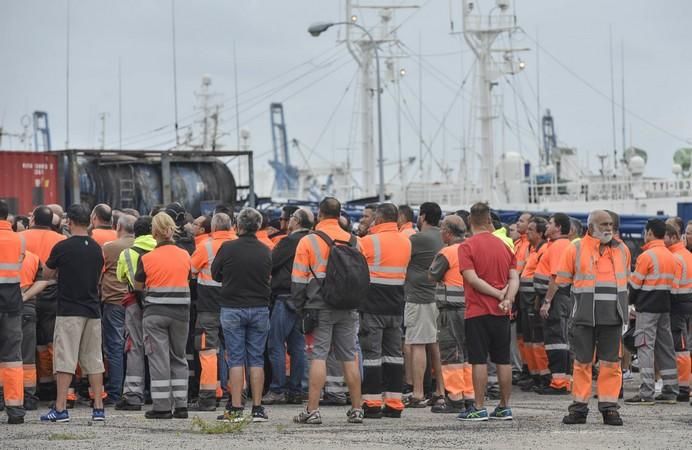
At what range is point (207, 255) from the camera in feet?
47.9

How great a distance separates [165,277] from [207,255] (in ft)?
3.96

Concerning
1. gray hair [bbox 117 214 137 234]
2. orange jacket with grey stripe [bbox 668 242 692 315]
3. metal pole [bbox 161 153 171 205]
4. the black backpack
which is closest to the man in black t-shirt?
gray hair [bbox 117 214 137 234]

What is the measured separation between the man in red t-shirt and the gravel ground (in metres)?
0.42

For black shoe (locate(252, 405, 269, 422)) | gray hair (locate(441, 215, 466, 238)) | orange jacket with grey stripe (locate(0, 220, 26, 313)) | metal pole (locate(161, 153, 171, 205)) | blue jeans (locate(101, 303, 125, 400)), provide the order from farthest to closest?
1. metal pole (locate(161, 153, 171, 205))
2. blue jeans (locate(101, 303, 125, 400))
3. gray hair (locate(441, 215, 466, 238))
4. orange jacket with grey stripe (locate(0, 220, 26, 313))
5. black shoe (locate(252, 405, 269, 422))

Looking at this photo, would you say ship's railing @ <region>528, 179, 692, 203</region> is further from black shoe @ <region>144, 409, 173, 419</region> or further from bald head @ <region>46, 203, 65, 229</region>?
black shoe @ <region>144, 409, 173, 419</region>

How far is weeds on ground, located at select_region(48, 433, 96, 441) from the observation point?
37.7 ft

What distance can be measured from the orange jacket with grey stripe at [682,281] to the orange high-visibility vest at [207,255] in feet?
16.5

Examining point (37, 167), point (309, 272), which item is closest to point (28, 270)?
point (309, 272)

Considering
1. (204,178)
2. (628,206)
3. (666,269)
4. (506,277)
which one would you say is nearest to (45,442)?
(506,277)

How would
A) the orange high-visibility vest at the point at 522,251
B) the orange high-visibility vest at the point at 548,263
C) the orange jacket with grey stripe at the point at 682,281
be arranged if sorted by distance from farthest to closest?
the orange high-visibility vest at the point at 522,251
the orange high-visibility vest at the point at 548,263
the orange jacket with grey stripe at the point at 682,281

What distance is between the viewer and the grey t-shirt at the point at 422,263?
1459 centimetres

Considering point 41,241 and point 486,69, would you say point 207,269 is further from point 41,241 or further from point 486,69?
point 486,69

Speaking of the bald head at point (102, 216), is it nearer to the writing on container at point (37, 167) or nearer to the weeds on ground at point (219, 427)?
the weeds on ground at point (219, 427)

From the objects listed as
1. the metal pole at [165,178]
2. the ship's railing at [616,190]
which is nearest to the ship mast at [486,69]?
the ship's railing at [616,190]
